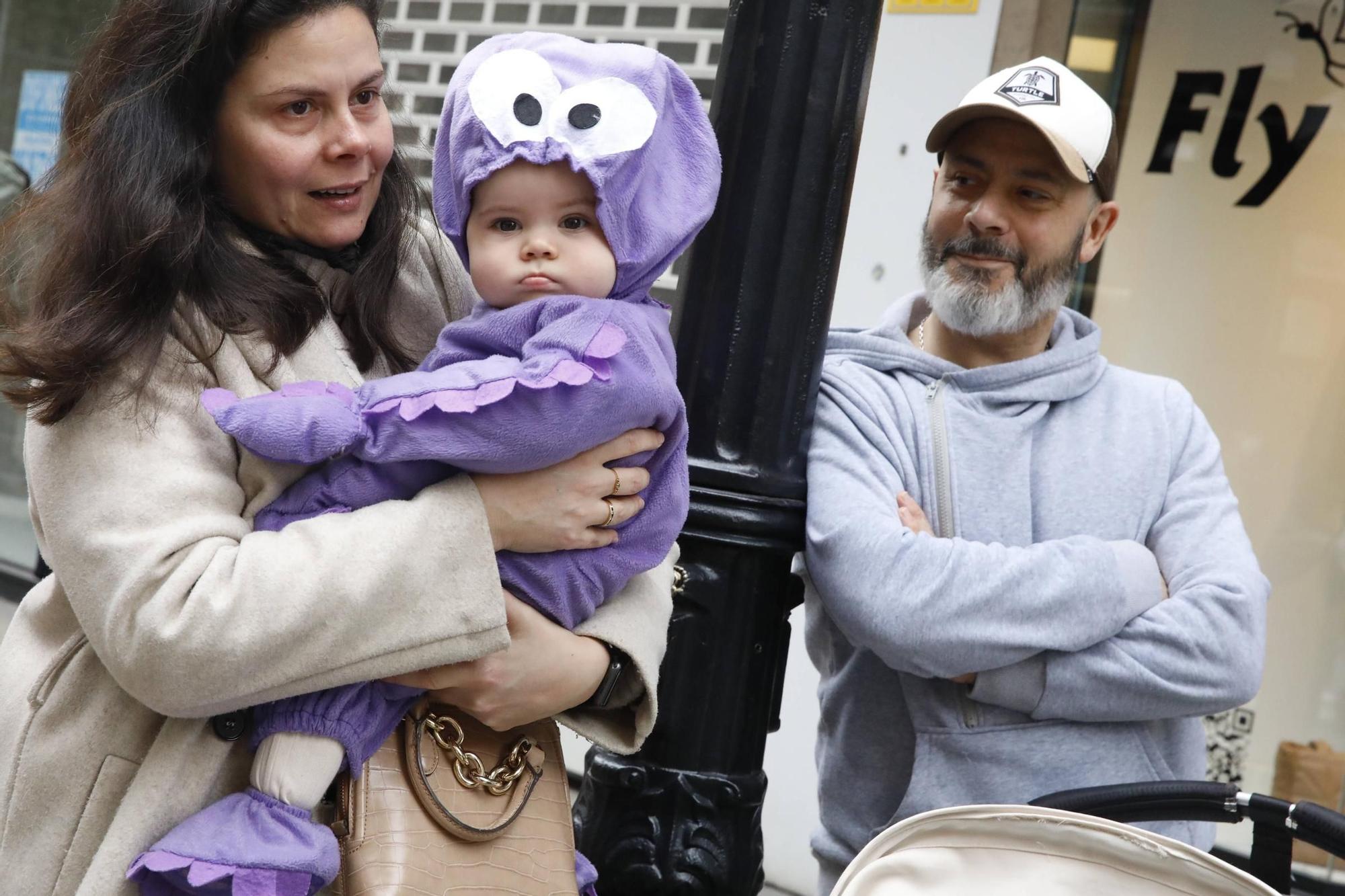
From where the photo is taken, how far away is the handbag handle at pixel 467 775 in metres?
1.80

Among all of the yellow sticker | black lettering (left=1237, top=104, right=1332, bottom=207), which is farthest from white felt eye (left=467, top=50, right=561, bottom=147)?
black lettering (left=1237, top=104, right=1332, bottom=207)

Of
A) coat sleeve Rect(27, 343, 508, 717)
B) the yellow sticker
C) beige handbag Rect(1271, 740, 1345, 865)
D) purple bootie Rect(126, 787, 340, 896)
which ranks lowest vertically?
beige handbag Rect(1271, 740, 1345, 865)

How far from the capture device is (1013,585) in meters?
→ 2.32

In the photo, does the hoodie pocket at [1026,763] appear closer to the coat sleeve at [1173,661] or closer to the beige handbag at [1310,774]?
the coat sleeve at [1173,661]

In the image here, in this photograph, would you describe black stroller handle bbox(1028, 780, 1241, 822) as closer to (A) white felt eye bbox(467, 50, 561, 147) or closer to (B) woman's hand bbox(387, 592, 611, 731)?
(B) woman's hand bbox(387, 592, 611, 731)

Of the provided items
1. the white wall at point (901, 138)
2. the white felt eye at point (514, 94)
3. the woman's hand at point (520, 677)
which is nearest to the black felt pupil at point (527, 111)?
the white felt eye at point (514, 94)

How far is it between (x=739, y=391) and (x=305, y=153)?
2.69 ft

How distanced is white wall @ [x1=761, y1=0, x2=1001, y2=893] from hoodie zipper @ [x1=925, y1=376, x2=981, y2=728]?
78.8 inches

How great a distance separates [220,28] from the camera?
6.18 ft

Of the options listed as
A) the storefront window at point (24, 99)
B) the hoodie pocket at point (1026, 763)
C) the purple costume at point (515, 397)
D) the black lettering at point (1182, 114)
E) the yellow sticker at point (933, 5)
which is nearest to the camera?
the purple costume at point (515, 397)

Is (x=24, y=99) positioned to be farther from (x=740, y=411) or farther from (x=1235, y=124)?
(x=740, y=411)

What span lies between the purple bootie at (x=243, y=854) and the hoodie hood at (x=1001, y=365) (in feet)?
4.74

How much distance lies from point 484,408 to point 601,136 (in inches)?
16.9

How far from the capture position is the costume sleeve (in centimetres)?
174
